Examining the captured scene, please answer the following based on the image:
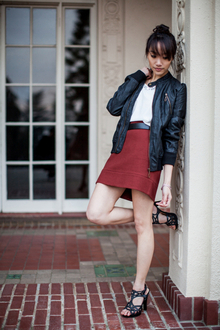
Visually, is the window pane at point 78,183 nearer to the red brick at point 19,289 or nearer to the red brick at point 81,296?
the red brick at point 19,289

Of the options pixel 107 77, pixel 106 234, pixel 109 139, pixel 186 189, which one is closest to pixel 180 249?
pixel 186 189

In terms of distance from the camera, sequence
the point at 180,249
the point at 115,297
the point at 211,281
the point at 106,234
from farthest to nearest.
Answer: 1. the point at 106,234
2. the point at 115,297
3. the point at 180,249
4. the point at 211,281

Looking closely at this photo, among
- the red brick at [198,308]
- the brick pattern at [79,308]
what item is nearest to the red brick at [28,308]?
the brick pattern at [79,308]

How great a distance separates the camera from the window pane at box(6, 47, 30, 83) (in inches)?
206

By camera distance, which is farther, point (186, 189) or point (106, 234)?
point (106, 234)

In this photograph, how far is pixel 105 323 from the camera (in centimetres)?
235

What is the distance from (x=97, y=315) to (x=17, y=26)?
171 inches

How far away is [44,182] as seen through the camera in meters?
5.37

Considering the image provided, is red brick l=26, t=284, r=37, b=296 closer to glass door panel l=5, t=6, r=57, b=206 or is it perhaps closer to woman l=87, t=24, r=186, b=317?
woman l=87, t=24, r=186, b=317

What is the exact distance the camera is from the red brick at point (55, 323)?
2279 millimetres

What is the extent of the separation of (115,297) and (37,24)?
4.13m

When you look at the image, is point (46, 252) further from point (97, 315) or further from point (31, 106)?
point (31, 106)

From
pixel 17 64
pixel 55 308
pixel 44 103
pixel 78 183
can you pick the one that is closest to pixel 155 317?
pixel 55 308

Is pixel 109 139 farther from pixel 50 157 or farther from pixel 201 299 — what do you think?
pixel 201 299
